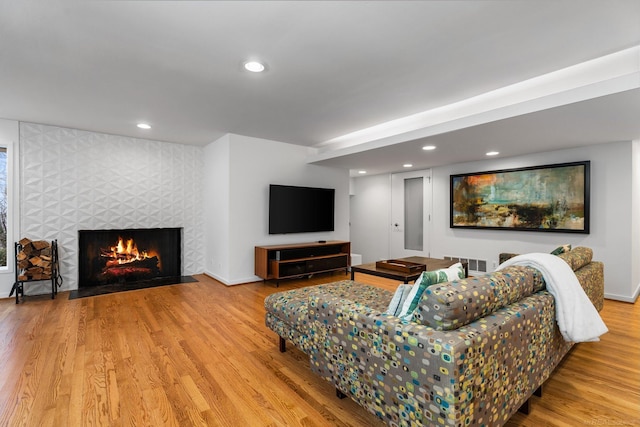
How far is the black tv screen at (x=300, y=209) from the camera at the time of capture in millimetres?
5148

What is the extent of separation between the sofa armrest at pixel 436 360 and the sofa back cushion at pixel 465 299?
4 cm

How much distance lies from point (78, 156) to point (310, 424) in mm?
4981

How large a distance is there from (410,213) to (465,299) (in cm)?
526

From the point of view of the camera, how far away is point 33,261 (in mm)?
3979

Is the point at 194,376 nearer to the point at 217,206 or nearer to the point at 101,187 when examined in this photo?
the point at 217,206

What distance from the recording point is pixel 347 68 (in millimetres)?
2621

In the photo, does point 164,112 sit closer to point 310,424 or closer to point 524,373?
point 310,424

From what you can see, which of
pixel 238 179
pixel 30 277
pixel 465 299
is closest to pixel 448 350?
pixel 465 299

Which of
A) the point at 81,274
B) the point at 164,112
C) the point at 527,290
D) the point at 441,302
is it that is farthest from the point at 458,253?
the point at 81,274

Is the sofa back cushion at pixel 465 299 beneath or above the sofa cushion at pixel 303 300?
above

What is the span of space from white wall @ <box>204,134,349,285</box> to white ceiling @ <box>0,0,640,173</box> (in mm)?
906

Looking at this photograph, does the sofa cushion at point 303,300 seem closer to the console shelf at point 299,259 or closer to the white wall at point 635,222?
the console shelf at point 299,259

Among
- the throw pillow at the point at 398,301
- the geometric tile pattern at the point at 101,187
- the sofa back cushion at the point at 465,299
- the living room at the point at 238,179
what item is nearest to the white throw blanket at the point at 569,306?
the sofa back cushion at the point at 465,299

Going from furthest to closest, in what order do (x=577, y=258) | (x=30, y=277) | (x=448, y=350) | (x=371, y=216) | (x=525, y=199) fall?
(x=371, y=216) < (x=525, y=199) < (x=30, y=277) < (x=577, y=258) < (x=448, y=350)
